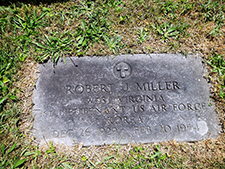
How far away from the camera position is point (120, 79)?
2.21m

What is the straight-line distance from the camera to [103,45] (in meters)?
2.38

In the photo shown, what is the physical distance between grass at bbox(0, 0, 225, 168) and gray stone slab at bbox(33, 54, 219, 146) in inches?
5.7

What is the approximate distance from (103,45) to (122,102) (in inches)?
33.6

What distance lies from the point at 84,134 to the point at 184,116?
4.18 ft

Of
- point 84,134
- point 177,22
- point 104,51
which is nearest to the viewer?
point 84,134

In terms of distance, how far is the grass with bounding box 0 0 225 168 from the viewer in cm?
212

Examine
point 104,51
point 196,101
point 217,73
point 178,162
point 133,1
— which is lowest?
point 178,162

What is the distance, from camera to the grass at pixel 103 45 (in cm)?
212

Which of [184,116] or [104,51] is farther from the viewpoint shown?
[104,51]

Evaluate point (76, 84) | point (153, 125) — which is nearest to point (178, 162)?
point (153, 125)

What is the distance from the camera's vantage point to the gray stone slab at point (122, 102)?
2088 millimetres

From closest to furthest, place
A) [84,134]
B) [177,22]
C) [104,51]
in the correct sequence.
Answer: [84,134] → [104,51] → [177,22]

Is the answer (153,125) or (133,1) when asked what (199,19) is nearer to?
(133,1)

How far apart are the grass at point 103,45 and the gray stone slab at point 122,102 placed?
145 mm
